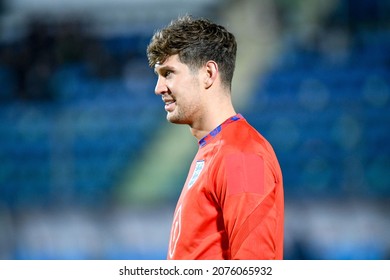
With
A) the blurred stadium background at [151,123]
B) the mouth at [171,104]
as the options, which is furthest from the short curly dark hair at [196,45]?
the blurred stadium background at [151,123]

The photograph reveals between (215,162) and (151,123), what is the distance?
5.42m

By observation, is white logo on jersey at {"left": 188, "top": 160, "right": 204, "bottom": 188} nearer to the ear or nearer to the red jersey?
the red jersey

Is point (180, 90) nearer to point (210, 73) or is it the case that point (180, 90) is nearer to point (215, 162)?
point (210, 73)

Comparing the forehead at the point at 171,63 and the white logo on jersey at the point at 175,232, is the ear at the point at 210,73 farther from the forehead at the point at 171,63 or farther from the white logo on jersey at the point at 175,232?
the white logo on jersey at the point at 175,232

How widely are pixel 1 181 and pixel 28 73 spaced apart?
1.47m

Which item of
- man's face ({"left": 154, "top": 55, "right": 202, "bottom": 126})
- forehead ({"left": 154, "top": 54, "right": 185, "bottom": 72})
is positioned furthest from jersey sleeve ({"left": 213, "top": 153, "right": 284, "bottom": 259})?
forehead ({"left": 154, "top": 54, "right": 185, "bottom": 72})

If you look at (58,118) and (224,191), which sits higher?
(224,191)

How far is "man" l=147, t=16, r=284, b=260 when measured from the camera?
1942 millimetres

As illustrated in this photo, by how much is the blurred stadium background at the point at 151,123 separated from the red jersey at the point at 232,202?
3.77 metres

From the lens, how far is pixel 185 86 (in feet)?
7.29

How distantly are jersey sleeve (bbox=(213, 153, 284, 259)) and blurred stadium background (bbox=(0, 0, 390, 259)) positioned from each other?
12.8ft

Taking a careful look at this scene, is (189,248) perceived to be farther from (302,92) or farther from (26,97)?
(26,97)

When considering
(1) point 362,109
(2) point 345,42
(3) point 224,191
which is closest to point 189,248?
(3) point 224,191

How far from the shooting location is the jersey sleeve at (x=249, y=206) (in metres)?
1.93
